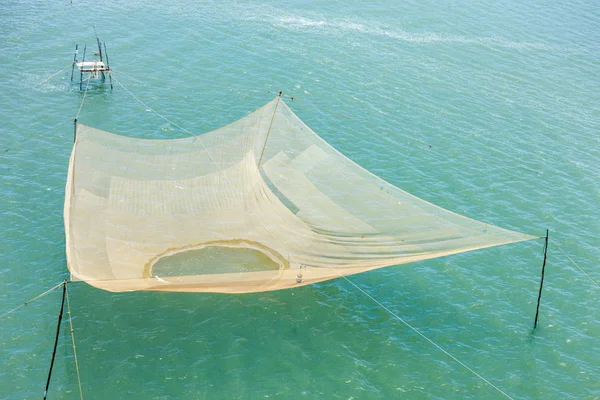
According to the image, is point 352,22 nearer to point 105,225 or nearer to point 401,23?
point 401,23

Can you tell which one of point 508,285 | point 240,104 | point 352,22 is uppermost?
point 352,22

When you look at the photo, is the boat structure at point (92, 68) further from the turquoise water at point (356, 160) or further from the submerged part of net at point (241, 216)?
the submerged part of net at point (241, 216)

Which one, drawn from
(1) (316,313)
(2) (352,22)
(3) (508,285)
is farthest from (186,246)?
(2) (352,22)

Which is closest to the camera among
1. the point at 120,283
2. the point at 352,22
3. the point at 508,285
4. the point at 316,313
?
the point at 120,283

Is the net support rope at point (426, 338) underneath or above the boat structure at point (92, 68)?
underneath

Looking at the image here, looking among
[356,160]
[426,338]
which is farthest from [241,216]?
[356,160]

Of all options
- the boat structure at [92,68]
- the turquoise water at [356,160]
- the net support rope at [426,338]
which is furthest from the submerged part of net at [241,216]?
the boat structure at [92,68]
